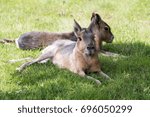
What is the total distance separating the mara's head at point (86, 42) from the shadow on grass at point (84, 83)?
1.61ft

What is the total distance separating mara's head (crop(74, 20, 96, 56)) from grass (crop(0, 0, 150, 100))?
1.62 feet

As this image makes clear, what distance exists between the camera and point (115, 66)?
10.0 metres

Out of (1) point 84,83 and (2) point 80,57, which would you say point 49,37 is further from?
(1) point 84,83

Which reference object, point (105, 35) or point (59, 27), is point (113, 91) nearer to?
point (105, 35)

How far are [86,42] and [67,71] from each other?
29.3 inches

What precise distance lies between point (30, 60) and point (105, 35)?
1.96 meters

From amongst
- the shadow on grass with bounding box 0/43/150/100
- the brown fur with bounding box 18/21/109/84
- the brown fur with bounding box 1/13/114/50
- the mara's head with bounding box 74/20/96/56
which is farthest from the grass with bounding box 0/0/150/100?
the mara's head with bounding box 74/20/96/56

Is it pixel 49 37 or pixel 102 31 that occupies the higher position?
pixel 102 31

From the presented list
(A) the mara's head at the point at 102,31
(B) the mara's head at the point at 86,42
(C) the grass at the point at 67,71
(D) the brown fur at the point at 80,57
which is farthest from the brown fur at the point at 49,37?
(B) the mara's head at the point at 86,42

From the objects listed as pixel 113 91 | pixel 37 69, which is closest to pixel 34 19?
pixel 37 69

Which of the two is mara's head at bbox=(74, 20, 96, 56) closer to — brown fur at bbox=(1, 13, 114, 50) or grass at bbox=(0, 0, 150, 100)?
grass at bbox=(0, 0, 150, 100)

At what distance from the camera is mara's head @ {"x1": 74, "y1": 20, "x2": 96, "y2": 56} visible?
9.16 meters

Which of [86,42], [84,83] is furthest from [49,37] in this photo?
[84,83]

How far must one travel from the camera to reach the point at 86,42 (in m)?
9.18
